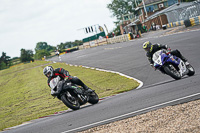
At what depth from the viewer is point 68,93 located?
10.8m

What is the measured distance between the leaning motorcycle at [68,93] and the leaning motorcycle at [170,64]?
278 cm

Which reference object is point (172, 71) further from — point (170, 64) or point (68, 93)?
point (68, 93)

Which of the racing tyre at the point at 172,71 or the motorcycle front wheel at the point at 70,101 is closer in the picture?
the motorcycle front wheel at the point at 70,101

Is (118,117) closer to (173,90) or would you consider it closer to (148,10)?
(173,90)

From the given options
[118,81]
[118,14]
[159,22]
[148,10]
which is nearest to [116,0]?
[118,14]

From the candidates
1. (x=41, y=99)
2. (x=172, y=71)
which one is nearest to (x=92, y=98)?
(x=172, y=71)

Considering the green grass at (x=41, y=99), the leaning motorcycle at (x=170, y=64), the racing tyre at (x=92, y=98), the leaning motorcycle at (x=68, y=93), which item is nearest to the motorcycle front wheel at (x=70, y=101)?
the leaning motorcycle at (x=68, y=93)

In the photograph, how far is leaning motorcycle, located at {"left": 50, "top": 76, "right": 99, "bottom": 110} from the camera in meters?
10.7

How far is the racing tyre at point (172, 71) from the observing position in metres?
11.6

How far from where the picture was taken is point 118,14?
12400 cm

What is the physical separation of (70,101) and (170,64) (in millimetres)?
3698

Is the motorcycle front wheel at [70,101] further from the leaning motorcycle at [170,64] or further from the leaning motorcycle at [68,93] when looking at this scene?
the leaning motorcycle at [170,64]

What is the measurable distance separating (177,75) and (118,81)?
19.9ft

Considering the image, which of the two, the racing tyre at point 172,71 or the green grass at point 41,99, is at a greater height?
the racing tyre at point 172,71
